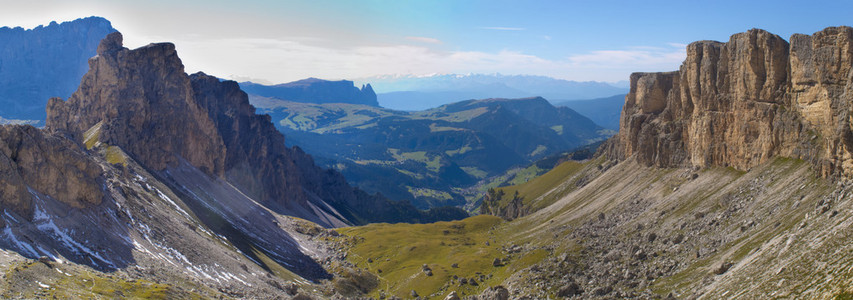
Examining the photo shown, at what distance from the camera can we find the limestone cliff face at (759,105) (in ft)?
315

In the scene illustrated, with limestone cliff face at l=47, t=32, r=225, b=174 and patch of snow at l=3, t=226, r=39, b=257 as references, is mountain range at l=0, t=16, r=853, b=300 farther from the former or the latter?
limestone cliff face at l=47, t=32, r=225, b=174

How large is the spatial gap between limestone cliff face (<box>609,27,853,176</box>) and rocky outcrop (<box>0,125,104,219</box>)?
128m

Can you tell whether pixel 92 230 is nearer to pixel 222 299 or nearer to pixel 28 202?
pixel 28 202

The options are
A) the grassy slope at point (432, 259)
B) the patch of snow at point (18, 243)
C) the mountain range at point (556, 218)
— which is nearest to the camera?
the mountain range at point (556, 218)

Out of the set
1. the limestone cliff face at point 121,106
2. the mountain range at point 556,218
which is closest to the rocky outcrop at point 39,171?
Answer: the mountain range at point 556,218

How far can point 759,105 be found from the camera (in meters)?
122

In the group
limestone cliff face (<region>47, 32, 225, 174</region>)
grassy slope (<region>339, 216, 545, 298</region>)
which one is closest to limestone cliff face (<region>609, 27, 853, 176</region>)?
grassy slope (<region>339, 216, 545, 298</region>)

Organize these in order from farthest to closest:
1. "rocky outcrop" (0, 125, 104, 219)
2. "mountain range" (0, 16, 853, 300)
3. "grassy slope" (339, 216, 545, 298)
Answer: "grassy slope" (339, 216, 545, 298) → "rocky outcrop" (0, 125, 104, 219) → "mountain range" (0, 16, 853, 300)

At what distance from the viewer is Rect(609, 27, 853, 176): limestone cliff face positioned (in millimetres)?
96125

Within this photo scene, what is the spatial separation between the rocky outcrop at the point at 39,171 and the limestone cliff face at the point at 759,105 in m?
128

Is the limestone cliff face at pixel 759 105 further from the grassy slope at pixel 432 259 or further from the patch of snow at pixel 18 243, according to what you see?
the patch of snow at pixel 18 243

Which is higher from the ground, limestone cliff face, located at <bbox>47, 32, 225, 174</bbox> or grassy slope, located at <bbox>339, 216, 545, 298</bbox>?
limestone cliff face, located at <bbox>47, 32, 225, 174</bbox>

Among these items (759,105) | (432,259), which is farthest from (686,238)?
(432,259)

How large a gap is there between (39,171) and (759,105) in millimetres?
141103
